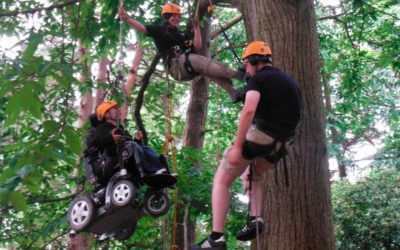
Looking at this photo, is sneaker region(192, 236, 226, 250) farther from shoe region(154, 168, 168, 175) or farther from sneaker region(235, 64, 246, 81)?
sneaker region(235, 64, 246, 81)

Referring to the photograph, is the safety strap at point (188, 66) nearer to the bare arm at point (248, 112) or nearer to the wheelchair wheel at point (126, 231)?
the wheelchair wheel at point (126, 231)

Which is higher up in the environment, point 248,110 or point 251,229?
point 248,110

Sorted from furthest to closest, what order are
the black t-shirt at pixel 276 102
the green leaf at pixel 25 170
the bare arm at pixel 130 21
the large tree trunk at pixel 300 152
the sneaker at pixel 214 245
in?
the bare arm at pixel 130 21
the large tree trunk at pixel 300 152
the sneaker at pixel 214 245
the black t-shirt at pixel 276 102
the green leaf at pixel 25 170

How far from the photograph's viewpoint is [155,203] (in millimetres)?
3885

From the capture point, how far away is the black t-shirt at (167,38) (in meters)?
5.31

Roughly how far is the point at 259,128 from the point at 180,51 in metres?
2.23

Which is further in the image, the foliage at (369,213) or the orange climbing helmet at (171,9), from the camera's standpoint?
the foliage at (369,213)

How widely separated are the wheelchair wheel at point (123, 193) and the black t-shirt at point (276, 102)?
3.40 ft

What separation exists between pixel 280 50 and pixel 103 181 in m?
2.04

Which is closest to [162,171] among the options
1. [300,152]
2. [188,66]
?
[300,152]

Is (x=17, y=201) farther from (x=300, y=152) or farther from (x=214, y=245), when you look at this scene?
(x=300, y=152)

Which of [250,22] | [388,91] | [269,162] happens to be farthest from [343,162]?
[269,162]

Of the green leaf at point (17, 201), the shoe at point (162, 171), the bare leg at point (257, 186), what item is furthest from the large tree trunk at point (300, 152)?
the green leaf at point (17, 201)

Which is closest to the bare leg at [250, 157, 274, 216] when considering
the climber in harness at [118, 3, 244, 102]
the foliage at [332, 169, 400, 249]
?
the climber in harness at [118, 3, 244, 102]
